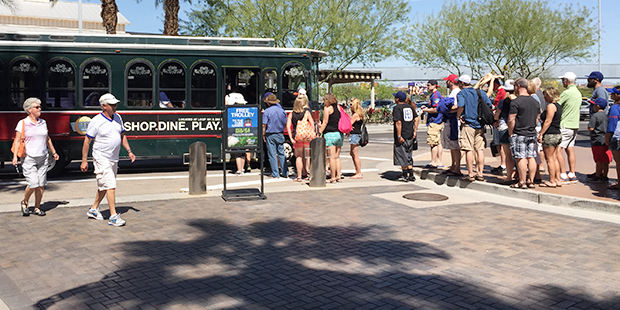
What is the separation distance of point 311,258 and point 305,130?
605 cm

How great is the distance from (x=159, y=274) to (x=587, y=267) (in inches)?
168

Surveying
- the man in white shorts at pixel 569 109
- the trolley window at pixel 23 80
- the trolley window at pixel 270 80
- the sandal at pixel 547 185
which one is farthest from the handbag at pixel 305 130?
the trolley window at pixel 23 80

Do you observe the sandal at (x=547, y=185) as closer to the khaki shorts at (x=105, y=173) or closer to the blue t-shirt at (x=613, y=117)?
the blue t-shirt at (x=613, y=117)

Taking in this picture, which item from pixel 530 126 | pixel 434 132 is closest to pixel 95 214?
pixel 530 126

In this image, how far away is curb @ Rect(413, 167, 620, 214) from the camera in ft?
30.3

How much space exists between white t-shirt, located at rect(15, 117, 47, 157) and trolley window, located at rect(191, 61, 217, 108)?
20.2 feet

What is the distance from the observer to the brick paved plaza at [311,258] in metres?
5.43

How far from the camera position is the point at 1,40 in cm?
1388

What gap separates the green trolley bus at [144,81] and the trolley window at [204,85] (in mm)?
24

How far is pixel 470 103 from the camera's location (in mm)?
11312

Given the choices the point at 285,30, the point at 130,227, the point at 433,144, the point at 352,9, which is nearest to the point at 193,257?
the point at 130,227

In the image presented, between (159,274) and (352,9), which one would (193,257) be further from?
(352,9)

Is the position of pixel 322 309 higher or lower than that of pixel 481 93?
lower

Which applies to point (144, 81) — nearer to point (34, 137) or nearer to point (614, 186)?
point (34, 137)
